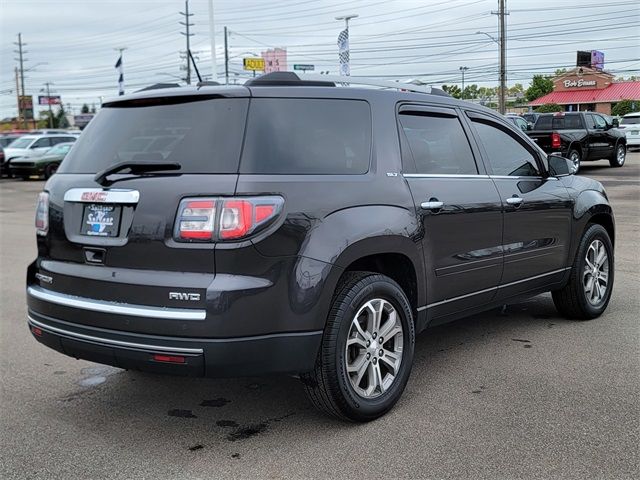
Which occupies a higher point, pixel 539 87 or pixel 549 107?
pixel 539 87

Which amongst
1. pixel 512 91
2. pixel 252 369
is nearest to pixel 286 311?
pixel 252 369

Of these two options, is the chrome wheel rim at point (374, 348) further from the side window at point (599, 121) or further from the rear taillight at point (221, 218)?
the side window at point (599, 121)

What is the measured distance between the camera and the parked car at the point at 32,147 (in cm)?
2861

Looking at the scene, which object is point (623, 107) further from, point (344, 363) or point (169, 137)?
point (169, 137)

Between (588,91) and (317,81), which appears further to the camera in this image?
(588,91)

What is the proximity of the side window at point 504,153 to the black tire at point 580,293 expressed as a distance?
0.87m

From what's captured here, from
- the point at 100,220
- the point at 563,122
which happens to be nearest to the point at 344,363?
the point at 100,220

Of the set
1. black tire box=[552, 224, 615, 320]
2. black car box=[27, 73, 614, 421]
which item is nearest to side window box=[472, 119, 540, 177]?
black car box=[27, 73, 614, 421]

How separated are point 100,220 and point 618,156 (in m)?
23.1

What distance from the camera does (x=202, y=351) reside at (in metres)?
3.36

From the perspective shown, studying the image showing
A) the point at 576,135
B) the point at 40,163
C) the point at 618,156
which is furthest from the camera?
the point at 40,163

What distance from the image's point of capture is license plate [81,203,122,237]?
362cm

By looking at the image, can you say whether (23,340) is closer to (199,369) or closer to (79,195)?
(79,195)

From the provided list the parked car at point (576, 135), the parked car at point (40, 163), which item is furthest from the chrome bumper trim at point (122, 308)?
the parked car at point (40, 163)
